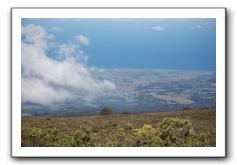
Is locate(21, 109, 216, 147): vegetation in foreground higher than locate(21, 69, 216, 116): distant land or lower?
lower

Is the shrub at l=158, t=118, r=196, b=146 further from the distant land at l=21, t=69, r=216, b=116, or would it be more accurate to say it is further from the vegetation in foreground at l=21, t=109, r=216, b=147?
the distant land at l=21, t=69, r=216, b=116

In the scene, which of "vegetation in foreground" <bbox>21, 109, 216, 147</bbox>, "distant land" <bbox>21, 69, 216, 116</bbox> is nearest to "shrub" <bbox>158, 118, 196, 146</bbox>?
"vegetation in foreground" <bbox>21, 109, 216, 147</bbox>

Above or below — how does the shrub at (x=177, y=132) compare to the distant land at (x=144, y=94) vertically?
below

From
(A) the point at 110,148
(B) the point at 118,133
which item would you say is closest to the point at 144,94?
(B) the point at 118,133

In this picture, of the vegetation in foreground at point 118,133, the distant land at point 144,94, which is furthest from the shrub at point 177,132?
the distant land at point 144,94

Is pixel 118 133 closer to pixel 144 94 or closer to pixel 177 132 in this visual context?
pixel 144 94

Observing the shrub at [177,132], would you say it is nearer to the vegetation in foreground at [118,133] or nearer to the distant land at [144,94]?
the vegetation in foreground at [118,133]
